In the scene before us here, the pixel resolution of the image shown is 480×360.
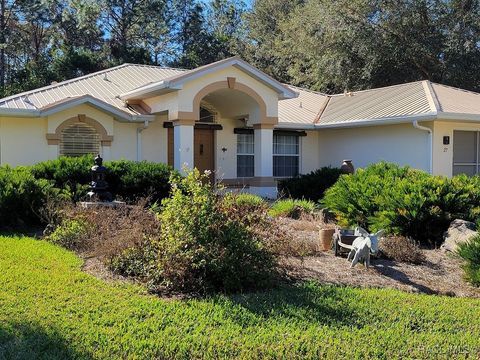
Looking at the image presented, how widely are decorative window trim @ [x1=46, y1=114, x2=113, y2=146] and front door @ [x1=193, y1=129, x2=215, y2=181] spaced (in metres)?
3.46

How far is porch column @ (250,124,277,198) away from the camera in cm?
1731

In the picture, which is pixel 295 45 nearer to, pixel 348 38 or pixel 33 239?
pixel 348 38

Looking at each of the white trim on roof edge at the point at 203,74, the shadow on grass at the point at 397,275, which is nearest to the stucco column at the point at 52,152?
the white trim on roof edge at the point at 203,74

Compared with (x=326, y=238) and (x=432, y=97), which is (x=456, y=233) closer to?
(x=326, y=238)

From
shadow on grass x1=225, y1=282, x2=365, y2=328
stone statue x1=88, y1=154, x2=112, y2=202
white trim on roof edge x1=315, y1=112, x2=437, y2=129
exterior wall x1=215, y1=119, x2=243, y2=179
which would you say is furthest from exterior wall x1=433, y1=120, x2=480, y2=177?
shadow on grass x1=225, y1=282, x2=365, y2=328

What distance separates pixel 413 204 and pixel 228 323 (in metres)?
5.81

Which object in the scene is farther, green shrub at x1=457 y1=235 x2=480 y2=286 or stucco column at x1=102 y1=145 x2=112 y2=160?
stucco column at x1=102 y1=145 x2=112 y2=160

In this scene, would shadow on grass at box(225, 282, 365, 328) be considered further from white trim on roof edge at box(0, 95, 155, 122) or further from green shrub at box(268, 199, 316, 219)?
white trim on roof edge at box(0, 95, 155, 122)

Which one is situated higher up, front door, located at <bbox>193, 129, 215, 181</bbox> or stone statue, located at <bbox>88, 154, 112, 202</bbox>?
front door, located at <bbox>193, 129, 215, 181</bbox>

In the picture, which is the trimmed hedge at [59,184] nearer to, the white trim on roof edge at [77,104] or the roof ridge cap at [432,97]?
the white trim on roof edge at [77,104]

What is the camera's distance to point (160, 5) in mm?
38281

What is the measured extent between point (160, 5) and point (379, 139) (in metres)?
25.1

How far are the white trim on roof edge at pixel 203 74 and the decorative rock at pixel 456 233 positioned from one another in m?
8.45

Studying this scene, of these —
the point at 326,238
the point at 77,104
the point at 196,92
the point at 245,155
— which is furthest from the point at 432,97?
the point at 77,104
